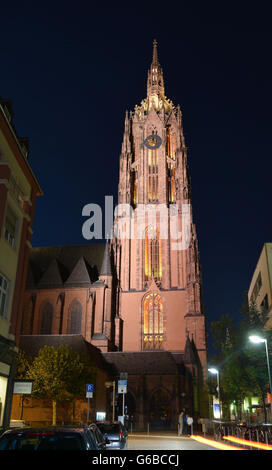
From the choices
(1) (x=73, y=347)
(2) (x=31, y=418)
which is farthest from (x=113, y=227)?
(2) (x=31, y=418)

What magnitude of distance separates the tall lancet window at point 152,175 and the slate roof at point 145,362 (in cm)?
2271

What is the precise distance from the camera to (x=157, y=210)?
60688 mm

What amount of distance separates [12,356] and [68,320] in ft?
121

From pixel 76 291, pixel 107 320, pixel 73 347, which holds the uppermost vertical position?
pixel 76 291

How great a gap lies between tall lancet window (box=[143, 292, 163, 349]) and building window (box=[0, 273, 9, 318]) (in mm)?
37450

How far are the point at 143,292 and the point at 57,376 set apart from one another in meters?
22.3

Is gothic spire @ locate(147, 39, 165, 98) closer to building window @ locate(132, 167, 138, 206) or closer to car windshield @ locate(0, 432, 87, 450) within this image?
building window @ locate(132, 167, 138, 206)

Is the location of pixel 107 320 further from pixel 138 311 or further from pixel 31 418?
pixel 31 418

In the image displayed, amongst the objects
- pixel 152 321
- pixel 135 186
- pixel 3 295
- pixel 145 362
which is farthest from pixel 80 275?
pixel 3 295

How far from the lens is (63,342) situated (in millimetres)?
46156

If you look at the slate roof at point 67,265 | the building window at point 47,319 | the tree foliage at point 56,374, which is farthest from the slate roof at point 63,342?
the slate roof at point 67,265

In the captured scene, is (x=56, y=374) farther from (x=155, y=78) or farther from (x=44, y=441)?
(x=155, y=78)

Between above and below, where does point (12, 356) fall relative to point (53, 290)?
below

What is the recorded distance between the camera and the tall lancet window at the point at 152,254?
2267 inches
